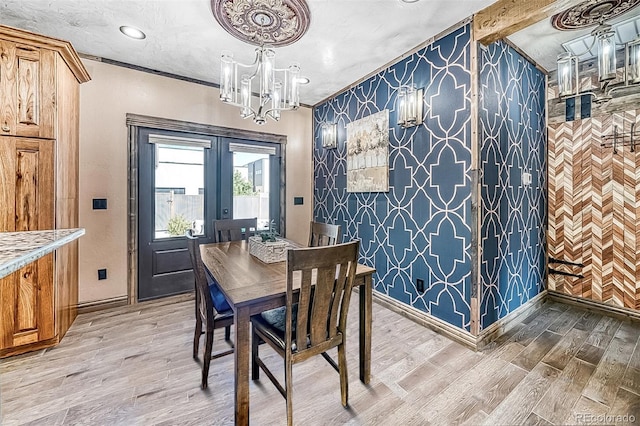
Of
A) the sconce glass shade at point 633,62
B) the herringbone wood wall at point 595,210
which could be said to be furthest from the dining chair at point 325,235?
the herringbone wood wall at point 595,210

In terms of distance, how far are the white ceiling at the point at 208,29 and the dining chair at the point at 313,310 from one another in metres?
1.96

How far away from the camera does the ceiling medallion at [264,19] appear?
2.11 m

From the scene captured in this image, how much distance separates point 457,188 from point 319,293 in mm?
1666

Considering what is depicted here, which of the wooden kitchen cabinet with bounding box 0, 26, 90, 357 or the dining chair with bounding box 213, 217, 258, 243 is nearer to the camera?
the wooden kitchen cabinet with bounding box 0, 26, 90, 357

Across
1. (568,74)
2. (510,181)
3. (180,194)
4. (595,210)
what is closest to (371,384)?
(510,181)

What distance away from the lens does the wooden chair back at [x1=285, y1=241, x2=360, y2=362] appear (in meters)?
1.39

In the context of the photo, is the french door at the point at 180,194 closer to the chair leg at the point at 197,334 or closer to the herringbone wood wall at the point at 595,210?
the chair leg at the point at 197,334

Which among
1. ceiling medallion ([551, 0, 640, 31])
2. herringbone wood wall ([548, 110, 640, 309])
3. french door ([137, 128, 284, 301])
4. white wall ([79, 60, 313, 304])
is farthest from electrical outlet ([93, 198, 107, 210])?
herringbone wood wall ([548, 110, 640, 309])

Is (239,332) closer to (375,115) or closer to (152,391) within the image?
(152,391)

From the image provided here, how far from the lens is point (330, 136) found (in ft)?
13.2

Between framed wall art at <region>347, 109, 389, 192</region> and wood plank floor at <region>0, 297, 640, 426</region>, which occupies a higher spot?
framed wall art at <region>347, 109, 389, 192</region>

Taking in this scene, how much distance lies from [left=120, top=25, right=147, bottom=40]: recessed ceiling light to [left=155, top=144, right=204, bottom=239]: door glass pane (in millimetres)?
1148

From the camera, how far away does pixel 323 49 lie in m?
2.81

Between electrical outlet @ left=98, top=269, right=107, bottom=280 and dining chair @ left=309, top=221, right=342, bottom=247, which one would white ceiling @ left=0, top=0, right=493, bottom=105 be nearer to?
dining chair @ left=309, top=221, right=342, bottom=247
